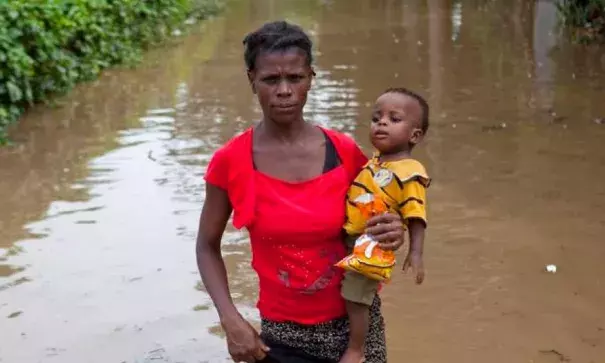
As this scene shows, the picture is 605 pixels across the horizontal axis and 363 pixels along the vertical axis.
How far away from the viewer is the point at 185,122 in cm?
879

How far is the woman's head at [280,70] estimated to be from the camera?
2.36 m

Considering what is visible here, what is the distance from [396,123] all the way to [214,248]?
0.63 metres

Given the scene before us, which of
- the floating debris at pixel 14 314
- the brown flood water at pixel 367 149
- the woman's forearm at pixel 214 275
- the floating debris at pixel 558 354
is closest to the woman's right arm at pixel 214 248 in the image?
the woman's forearm at pixel 214 275

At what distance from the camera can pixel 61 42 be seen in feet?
31.9

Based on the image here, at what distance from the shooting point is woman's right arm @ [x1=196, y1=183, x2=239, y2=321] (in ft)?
8.23

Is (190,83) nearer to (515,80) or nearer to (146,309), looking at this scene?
(515,80)

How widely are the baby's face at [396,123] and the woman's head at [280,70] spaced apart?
0.72 ft

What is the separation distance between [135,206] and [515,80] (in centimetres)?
550

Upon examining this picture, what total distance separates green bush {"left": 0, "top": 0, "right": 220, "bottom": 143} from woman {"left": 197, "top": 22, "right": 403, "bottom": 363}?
5.86 meters

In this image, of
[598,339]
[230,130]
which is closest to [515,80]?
[230,130]

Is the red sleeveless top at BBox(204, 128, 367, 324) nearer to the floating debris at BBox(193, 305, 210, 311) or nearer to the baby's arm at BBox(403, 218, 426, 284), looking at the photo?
the baby's arm at BBox(403, 218, 426, 284)

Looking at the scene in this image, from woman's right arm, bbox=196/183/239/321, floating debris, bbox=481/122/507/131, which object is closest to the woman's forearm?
woman's right arm, bbox=196/183/239/321

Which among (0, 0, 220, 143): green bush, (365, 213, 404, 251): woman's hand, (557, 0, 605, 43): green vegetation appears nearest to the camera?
(365, 213, 404, 251): woman's hand

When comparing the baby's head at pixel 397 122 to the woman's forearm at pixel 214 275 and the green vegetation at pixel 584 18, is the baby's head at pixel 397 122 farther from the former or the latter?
the green vegetation at pixel 584 18
